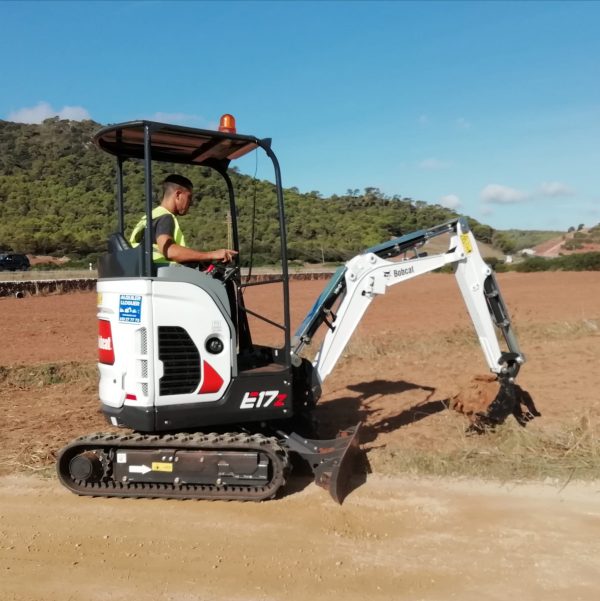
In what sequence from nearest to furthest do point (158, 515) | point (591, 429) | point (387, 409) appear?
1. point (158, 515)
2. point (591, 429)
3. point (387, 409)

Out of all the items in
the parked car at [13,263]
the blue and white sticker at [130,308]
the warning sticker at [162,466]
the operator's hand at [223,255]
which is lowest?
the warning sticker at [162,466]

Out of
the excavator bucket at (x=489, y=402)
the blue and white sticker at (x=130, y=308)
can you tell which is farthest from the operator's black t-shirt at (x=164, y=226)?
the excavator bucket at (x=489, y=402)

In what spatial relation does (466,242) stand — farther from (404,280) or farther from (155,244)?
(155,244)

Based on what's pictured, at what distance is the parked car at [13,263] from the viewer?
44.7 metres

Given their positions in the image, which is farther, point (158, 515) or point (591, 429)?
point (591, 429)

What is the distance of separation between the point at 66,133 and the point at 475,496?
108m

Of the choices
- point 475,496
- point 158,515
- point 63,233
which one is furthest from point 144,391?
point 63,233

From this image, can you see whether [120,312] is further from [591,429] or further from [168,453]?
[591,429]

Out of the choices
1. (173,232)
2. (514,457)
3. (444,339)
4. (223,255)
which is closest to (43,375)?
(173,232)

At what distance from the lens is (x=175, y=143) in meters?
5.76

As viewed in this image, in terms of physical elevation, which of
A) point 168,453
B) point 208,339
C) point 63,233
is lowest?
point 168,453

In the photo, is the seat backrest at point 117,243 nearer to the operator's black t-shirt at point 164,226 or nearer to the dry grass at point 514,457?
the operator's black t-shirt at point 164,226

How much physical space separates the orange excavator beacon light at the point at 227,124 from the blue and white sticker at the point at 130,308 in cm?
156

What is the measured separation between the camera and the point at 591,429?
6.31 meters
